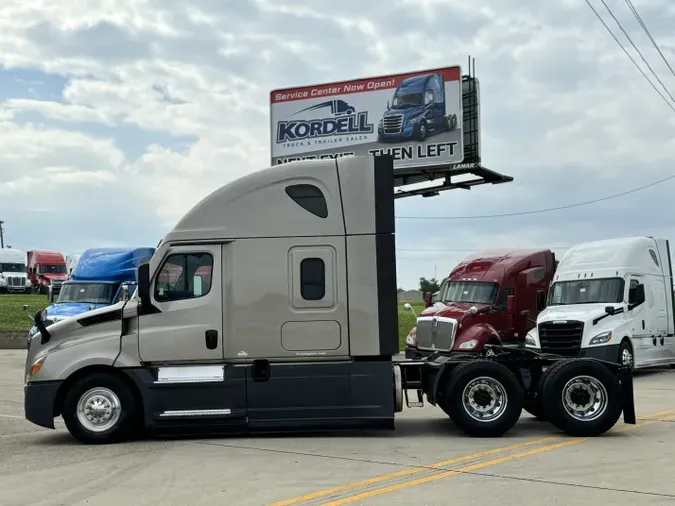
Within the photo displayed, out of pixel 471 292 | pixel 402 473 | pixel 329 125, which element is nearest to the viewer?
pixel 402 473

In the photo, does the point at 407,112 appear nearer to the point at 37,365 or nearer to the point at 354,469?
the point at 37,365

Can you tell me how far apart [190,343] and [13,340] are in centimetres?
2250

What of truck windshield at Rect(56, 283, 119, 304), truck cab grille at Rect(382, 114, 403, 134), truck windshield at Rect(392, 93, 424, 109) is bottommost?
truck windshield at Rect(56, 283, 119, 304)

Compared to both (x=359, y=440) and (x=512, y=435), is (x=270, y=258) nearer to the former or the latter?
(x=359, y=440)

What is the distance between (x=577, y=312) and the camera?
19.7m

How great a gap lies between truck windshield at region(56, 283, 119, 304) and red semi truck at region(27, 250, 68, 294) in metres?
37.1

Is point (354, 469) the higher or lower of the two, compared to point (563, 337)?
lower

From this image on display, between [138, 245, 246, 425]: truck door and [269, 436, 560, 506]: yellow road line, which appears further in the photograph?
[138, 245, 246, 425]: truck door

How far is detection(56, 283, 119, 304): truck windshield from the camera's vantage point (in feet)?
76.3

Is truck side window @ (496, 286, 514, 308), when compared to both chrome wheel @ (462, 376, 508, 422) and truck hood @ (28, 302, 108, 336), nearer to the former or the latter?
truck hood @ (28, 302, 108, 336)

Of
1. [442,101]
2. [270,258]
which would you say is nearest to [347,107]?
[442,101]

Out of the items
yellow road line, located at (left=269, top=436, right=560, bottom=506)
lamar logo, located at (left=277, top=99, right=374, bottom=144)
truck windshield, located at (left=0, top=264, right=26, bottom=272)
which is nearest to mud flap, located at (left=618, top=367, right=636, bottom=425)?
yellow road line, located at (left=269, top=436, right=560, bottom=506)

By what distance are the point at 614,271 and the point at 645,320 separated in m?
1.52

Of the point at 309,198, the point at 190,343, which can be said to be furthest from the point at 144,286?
the point at 309,198
